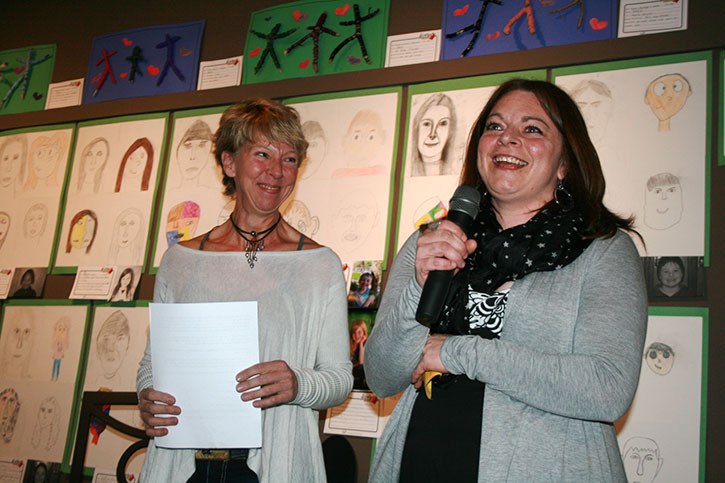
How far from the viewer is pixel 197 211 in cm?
337

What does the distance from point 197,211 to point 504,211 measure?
2019 mm

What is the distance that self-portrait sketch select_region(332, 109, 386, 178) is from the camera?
9.77ft

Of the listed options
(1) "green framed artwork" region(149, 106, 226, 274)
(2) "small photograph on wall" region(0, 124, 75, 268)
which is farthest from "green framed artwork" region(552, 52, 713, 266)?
(2) "small photograph on wall" region(0, 124, 75, 268)

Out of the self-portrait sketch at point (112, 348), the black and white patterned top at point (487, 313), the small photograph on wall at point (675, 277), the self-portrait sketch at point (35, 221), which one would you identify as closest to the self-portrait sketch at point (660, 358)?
the small photograph on wall at point (675, 277)

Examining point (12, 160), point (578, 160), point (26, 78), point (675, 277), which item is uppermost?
point (26, 78)

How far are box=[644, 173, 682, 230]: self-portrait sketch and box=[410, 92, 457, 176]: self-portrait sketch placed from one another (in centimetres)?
76

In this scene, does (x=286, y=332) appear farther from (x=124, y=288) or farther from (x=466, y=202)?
(x=124, y=288)

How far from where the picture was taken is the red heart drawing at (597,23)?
8.59 feet

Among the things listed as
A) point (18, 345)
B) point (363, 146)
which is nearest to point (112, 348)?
point (18, 345)

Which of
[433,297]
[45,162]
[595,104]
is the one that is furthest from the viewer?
[45,162]

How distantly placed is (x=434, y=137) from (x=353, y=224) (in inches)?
19.7

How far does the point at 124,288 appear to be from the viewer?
135 inches

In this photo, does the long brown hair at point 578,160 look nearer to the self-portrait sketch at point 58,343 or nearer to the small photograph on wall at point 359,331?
the small photograph on wall at point 359,331

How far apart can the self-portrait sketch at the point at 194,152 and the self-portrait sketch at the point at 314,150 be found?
559 millimetres
